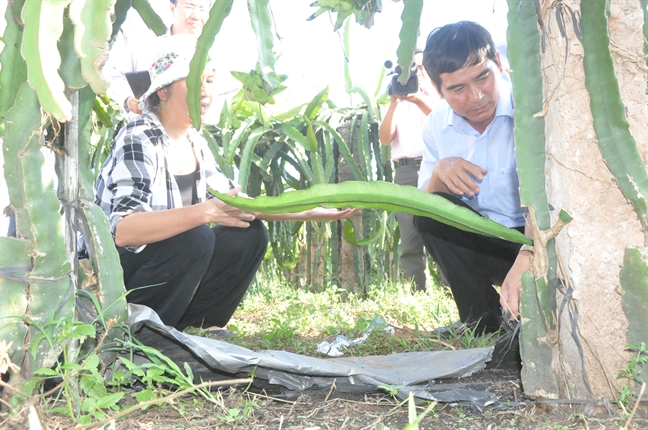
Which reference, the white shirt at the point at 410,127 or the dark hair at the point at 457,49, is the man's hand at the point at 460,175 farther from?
the white shirt at the point at 410,127

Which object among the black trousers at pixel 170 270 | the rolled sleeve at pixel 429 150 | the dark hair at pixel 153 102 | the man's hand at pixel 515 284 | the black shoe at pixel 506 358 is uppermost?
the dark hair at pixel 153 102

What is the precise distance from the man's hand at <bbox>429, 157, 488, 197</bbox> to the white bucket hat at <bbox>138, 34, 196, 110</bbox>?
0.99 m

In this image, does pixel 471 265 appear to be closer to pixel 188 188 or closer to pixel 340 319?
pixel 340 319

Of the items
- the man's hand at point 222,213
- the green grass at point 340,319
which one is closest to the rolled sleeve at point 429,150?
the green grass at point 340,319

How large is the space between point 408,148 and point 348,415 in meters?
2.50

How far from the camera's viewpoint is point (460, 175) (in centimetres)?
206

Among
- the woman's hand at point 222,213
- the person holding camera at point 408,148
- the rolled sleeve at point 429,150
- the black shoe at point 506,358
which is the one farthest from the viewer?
the person holding camera at point 408,148

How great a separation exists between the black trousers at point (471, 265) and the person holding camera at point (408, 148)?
1101 millimetres

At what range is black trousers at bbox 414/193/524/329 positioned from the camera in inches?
86.0

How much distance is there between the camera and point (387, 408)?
51.7 inches

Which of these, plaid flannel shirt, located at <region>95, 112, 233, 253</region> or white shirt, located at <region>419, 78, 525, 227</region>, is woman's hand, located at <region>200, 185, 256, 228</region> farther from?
white shirt, located at <region>419, 78, 525, 227</region>

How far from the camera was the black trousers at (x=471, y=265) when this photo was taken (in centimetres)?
218

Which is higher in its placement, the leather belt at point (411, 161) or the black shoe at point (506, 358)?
the leather belt at point (411, 161)

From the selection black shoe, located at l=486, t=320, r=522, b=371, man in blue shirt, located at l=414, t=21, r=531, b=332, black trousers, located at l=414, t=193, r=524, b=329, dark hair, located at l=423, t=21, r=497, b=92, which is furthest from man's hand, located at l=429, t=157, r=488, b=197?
black shoe, located at l=486, t=320, r=522, b=371
